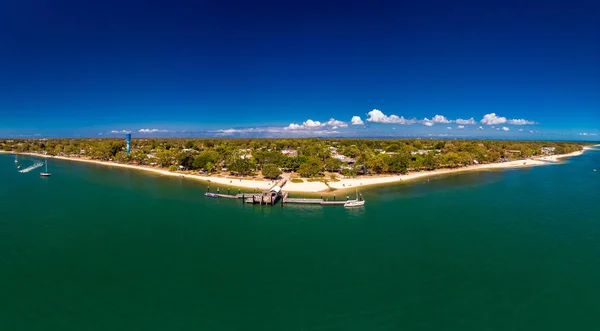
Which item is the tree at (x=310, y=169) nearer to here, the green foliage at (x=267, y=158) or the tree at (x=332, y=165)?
the tree at (x=332, y=165)

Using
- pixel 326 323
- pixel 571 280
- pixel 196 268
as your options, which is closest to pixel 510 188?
pixel 571 280

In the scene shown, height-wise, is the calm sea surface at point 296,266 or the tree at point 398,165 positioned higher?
the tree at point 398,165

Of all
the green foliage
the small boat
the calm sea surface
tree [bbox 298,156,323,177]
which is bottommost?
the calm sea surface

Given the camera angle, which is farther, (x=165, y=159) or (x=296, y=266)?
(x=165, y=159)

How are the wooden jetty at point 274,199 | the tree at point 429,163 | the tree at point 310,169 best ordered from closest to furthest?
the wooden jetty at point 274,199 < the tree at point 310,169 < the tree at point 429,163

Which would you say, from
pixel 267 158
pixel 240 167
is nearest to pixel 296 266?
pixel 240 167

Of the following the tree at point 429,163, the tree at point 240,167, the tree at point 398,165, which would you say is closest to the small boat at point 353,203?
the tree at point 240,167

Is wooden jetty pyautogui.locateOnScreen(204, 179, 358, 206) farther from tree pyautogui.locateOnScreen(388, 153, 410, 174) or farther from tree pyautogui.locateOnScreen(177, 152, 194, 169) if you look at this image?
tree pyautogui.locateOnScreen(177, 152, 194, 169)

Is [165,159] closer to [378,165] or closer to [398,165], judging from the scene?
[378,165]

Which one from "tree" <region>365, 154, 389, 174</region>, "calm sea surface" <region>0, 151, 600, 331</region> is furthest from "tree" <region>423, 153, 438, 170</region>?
"calm sea surface" <region>0, 151, 600, 331</region>
